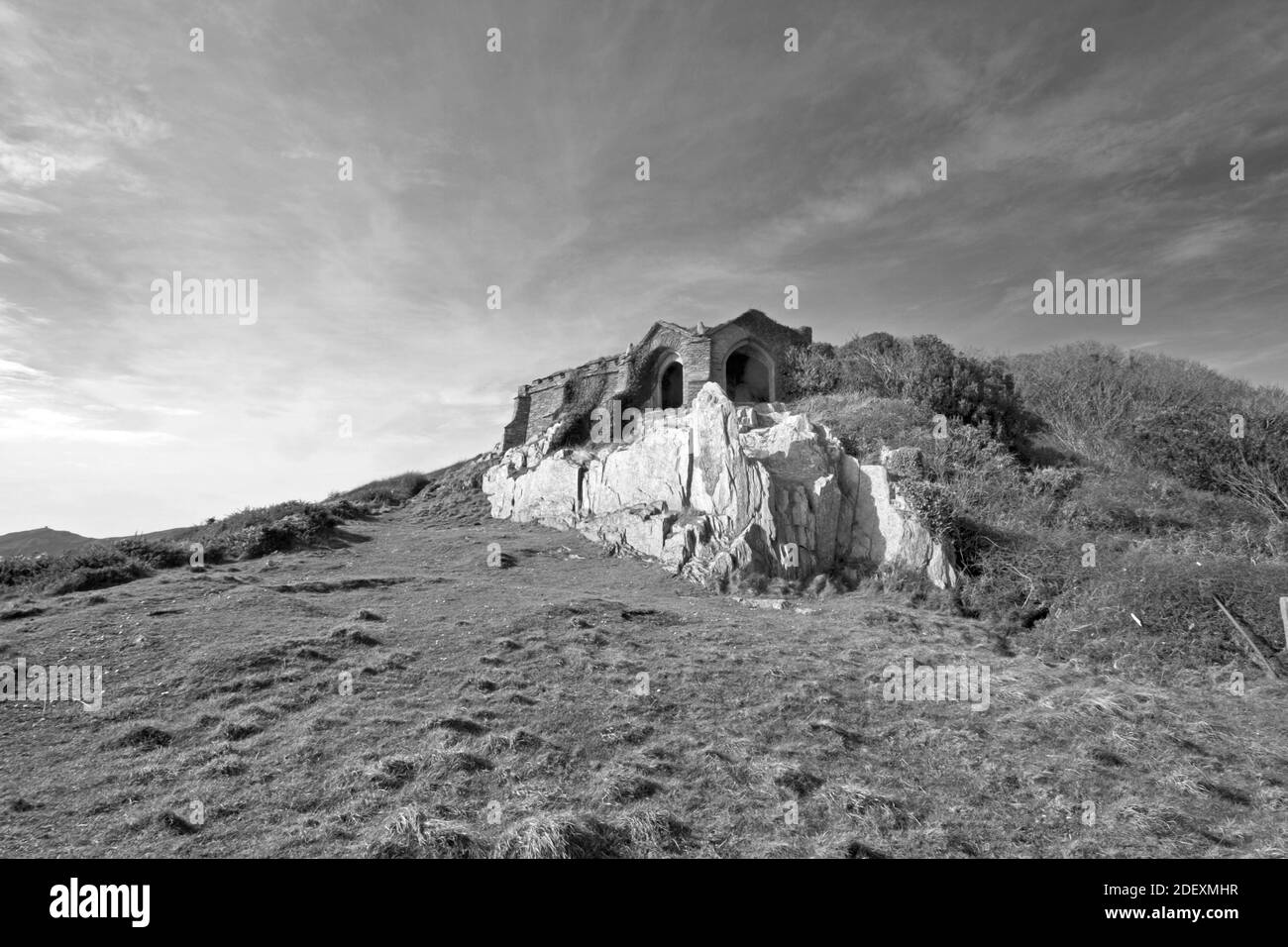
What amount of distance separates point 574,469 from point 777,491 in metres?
10.2

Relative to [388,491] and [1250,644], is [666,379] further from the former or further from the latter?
[1250,644]

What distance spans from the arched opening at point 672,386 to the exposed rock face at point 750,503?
9.94m

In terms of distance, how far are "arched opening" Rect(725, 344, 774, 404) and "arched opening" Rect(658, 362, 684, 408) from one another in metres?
2.67

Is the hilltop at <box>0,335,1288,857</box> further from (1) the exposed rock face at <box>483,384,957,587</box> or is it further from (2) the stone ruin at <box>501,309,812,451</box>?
(2) the stone ruin at <box>501,309,812,451</box>

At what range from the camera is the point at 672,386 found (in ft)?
110

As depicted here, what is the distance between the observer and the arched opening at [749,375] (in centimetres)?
3119

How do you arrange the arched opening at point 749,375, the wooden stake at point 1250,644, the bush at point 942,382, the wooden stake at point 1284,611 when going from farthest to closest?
the arched opening at point 749,375
the bush at point 942,382
the wooden stake at point 1284,611
the wooden stake at point 1250,644

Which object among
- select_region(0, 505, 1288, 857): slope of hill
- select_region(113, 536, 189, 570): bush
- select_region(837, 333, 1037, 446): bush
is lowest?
select_region(0, 505, 1288, 857): slope of hill

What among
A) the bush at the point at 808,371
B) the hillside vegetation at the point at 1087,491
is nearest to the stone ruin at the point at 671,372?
the bush at the point at 808,371

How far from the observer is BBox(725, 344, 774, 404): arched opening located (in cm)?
3119

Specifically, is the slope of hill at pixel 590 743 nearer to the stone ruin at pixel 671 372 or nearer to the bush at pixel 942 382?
the bush at pixel 942 382

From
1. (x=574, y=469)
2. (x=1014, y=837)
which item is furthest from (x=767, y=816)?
(x=574, y=469)

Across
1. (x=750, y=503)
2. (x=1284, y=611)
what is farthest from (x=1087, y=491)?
(x=750, y=503)

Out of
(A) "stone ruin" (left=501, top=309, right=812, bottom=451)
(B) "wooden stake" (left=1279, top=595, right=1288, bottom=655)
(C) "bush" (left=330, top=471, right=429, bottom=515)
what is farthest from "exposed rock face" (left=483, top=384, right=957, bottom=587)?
(C) "bush" (left=330, top=471, right=429, bottom=515)
